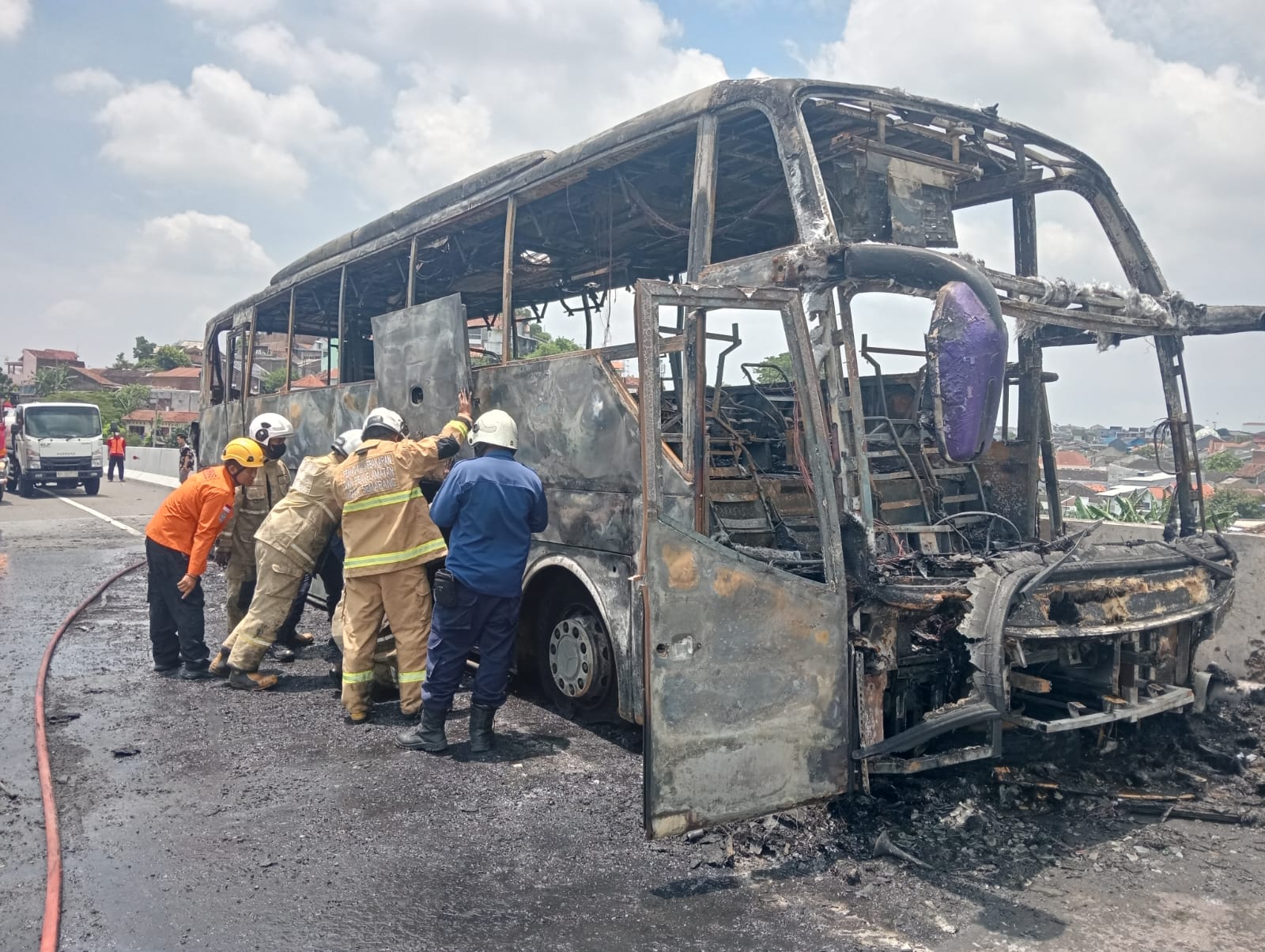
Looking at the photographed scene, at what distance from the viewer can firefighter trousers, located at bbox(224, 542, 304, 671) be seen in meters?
5.75

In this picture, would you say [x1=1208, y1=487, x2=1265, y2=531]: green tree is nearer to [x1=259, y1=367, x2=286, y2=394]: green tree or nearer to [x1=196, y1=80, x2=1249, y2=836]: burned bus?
[x1=196, y1=80, x2=1249, y2=836]: burned bus

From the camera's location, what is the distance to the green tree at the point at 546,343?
5812mm

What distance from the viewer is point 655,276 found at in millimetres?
6551

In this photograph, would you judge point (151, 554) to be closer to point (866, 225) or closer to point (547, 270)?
point (547, 270)

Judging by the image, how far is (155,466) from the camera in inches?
1120

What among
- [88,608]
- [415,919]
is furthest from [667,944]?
[88,608]

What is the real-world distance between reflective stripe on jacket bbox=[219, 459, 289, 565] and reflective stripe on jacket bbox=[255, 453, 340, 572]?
22.8 inches

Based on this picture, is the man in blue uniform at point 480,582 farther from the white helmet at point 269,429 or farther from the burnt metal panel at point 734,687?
the white helmet at point 269,429

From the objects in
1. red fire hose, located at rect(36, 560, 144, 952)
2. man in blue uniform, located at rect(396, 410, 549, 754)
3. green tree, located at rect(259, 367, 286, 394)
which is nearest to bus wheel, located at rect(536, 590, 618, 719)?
man in blue uniform, located at rect(396, 410, 549, 754)

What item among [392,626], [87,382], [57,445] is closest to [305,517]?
[392,626]

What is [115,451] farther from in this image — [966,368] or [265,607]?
[966,368]

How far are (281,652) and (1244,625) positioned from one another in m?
6.22

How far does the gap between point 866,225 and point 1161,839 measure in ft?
8.85

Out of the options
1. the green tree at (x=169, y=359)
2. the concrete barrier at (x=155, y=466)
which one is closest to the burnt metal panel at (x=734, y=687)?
the concrete barrier at (x=155, y=466)
